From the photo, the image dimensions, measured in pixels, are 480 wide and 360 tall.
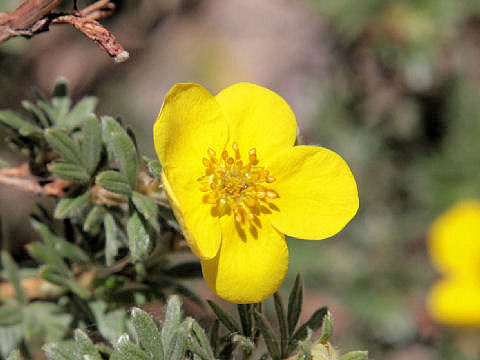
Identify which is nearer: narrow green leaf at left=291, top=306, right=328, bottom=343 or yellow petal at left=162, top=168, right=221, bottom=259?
yellow petal at left=162, top=168, right=221, bottom=259

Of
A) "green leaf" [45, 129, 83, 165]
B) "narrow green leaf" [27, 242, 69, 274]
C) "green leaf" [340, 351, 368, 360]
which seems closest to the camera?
"green leaf" [340, 351, 368, 360]

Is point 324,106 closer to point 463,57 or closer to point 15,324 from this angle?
point 463,57

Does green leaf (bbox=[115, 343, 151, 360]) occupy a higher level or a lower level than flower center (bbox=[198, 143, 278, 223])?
lower

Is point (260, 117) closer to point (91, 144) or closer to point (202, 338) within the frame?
point (91, 144)

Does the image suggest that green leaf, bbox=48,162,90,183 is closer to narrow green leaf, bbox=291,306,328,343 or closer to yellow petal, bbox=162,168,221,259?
yellow petal, bbox=162,168,221,259

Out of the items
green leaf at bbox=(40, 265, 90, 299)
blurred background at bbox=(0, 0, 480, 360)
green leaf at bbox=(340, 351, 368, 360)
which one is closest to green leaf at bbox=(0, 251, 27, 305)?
green leaf at bbox=(40, 265, 90, 299)

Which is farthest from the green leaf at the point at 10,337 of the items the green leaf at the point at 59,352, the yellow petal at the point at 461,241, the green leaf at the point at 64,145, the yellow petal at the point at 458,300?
the yellow petal at the point at 461,241

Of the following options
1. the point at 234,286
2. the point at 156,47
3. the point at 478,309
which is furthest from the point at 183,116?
the point at 156,47
